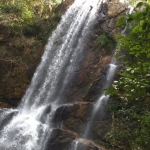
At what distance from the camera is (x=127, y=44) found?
261 centimetres

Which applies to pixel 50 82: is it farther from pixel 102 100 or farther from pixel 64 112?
pixel 102 100

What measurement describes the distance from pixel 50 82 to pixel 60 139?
6.13m

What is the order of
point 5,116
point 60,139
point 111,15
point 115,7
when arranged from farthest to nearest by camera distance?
1. point 115,7
2. point 111,15
3. point 5,116
4. point 60,139

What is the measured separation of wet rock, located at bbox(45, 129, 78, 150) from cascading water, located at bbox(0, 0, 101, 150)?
0.95 ft

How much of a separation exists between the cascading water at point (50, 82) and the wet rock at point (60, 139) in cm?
29

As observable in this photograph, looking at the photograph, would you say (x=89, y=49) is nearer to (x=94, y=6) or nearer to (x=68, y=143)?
(x=94, y=6)

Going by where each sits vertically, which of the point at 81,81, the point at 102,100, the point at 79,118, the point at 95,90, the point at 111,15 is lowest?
the point at 79,118

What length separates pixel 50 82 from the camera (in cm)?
1473

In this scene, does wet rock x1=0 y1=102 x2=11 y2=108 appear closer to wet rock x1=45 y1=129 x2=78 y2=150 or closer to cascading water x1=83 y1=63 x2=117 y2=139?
wet rock x1=45 y1=129 x2=78 y2=150

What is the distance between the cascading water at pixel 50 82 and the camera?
9.95 m

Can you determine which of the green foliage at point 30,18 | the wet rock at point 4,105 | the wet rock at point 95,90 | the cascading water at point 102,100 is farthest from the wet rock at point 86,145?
the green foliage at point 30,18

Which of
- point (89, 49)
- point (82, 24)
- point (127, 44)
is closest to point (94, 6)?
point (82, 24)

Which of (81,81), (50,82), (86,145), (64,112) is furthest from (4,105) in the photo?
(86,145)

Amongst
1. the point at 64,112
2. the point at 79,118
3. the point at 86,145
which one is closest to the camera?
the point at 86,145
